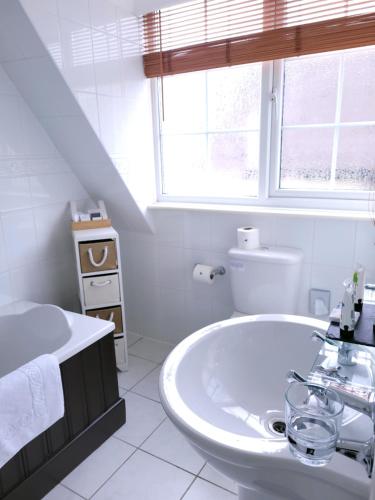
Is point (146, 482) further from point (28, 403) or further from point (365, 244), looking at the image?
point (365, 244)

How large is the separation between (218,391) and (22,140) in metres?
1.68

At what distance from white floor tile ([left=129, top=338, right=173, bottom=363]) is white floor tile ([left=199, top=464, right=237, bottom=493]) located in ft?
2.93

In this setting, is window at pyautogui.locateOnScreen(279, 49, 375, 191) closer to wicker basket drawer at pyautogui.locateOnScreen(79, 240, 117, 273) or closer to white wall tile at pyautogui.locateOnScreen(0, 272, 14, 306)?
wicker basket drawer at pyautogui.locateOnScreen(79, 240, 117, 273)

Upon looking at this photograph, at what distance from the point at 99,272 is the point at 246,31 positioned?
1502 mm

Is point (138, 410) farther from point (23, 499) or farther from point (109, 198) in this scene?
point (109, 198)

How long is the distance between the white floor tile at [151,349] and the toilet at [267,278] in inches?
32.5

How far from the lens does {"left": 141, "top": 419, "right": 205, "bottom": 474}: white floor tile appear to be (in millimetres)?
1724

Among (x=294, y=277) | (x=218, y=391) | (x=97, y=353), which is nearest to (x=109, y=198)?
(x=97, y=353)

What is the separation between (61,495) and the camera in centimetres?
158

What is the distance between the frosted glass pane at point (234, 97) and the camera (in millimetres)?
2061

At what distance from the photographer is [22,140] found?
2.06 m

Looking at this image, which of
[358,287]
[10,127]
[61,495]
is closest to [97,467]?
[61,495]

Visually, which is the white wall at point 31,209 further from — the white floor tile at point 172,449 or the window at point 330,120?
the window at point 330,120

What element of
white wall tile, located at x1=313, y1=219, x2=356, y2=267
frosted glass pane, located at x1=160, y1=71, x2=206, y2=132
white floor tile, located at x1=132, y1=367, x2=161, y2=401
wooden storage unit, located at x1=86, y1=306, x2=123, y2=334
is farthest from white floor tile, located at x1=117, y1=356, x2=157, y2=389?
frosted glass pane, located at x1=160, y1=71, x2=206, y2=132
